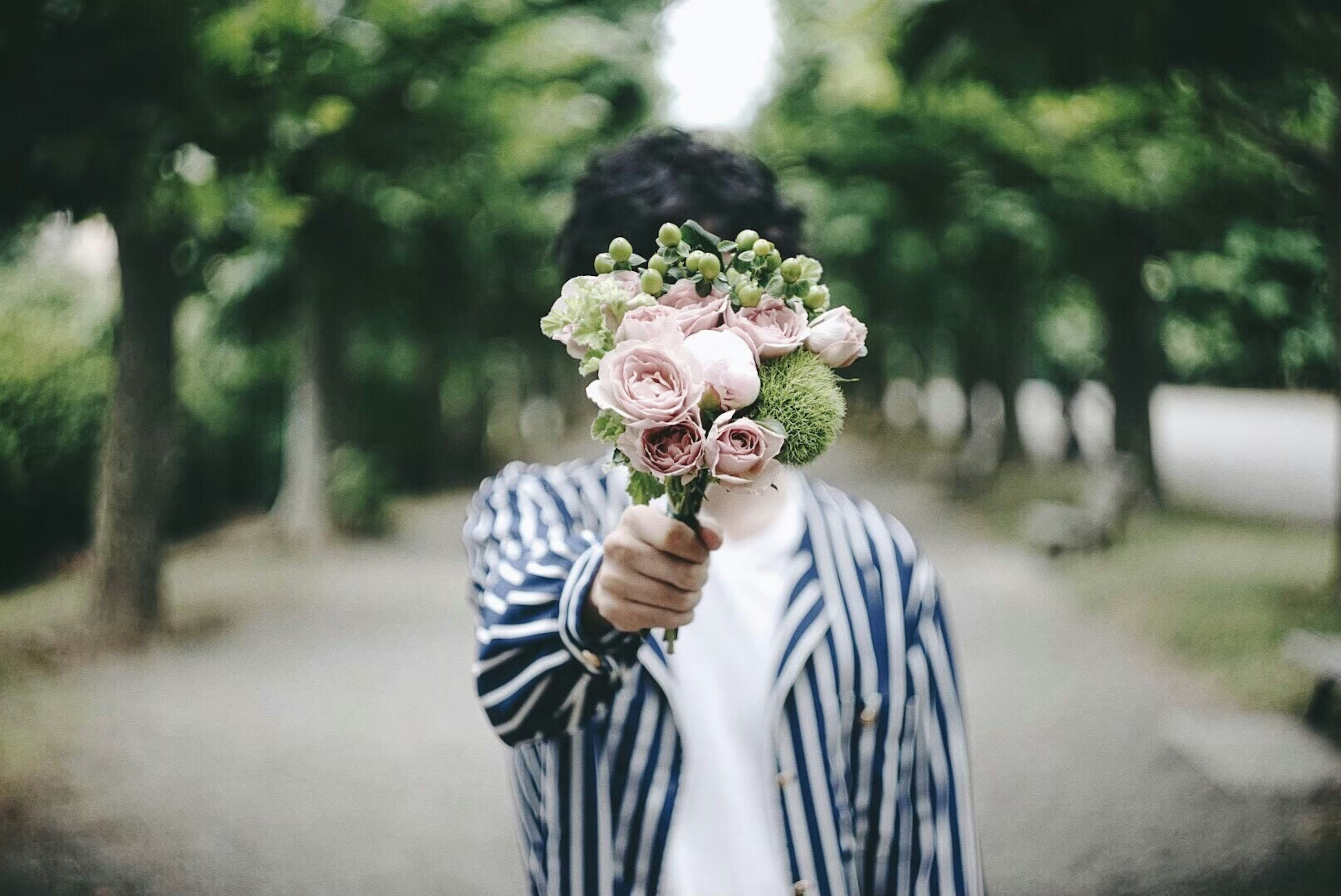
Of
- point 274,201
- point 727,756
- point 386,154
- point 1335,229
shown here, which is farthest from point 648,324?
point 386,154

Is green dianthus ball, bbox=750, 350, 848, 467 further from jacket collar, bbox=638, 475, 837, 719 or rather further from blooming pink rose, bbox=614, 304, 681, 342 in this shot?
jacket collar, bbox=638, 475, 837, 719

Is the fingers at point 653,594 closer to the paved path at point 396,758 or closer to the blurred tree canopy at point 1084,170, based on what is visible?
the paved path at point 396,758

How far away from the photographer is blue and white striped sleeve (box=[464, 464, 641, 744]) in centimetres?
157

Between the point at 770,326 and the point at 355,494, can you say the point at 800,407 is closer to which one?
the point at 770,326

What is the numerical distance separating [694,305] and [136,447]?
7231mm

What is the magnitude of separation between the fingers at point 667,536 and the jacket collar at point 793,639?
1.07 ft

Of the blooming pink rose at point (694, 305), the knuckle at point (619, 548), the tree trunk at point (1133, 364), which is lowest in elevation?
the knuckle at point (619, 548)

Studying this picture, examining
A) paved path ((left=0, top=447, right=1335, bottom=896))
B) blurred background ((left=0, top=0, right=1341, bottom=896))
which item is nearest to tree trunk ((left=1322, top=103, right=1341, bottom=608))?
blurred background ((left=0, top=0, right=1341, bottom=896))

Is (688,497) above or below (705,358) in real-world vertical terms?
below

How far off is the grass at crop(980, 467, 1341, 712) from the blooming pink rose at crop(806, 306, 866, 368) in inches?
243

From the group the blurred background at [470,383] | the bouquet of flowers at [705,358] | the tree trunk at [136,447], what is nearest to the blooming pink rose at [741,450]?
the bouquet of flowers at [705,358]

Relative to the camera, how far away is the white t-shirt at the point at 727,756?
1.72m

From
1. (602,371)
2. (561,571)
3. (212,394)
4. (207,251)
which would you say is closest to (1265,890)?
(561,571)

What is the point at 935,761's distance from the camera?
1802 millimetres
